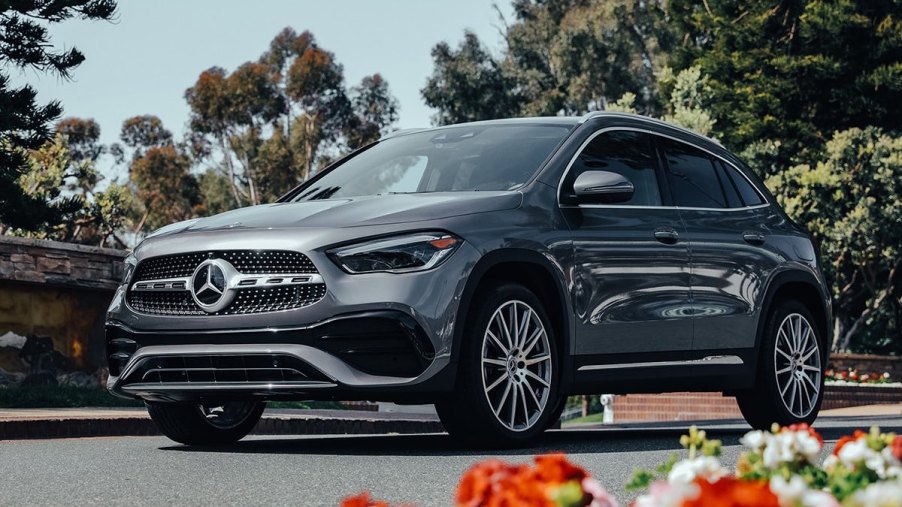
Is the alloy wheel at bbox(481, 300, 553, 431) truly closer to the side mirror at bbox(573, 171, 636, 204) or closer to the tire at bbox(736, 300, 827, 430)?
the side mirror at bbox(573, 171, 636, 204)

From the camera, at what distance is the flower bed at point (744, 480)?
2008mm

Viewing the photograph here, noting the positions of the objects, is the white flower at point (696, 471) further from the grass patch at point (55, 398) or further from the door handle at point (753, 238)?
the grass patch at point (55, 398)

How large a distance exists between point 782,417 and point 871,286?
24770 millimetres

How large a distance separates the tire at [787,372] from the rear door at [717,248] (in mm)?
250

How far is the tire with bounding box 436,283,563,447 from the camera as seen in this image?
22.6 ft

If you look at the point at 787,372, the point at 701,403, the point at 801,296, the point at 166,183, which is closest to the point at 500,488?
the point at 787,372

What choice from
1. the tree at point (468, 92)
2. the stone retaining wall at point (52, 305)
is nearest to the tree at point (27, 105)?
the stone retaining wall at point (52, 305)

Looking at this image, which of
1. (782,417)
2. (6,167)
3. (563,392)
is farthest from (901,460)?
(6,167)

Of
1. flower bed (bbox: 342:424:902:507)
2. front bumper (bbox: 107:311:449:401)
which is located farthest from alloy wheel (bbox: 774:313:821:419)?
flower bed (bbox: 342:424:902:507)

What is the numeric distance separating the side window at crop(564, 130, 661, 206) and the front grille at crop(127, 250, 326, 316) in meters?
2.04

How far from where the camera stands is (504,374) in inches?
280

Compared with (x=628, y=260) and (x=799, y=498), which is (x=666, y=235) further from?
(x=799, y=498)

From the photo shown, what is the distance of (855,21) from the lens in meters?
32.3

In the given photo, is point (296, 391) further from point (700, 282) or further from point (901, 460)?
point (901, 460)
